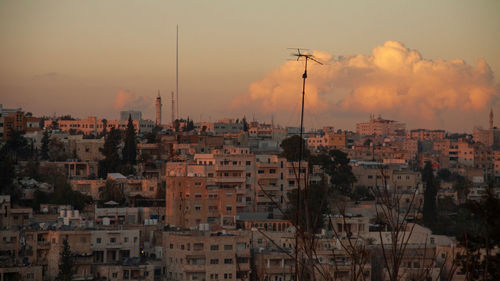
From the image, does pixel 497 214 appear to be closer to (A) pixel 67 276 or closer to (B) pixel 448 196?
(A) pixel 67 276

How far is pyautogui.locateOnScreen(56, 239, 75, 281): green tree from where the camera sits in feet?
72.9

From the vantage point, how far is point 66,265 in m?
22.7

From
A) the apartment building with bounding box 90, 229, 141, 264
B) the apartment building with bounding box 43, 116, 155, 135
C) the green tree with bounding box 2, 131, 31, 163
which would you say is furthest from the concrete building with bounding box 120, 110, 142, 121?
the apartment building with bounding box 90, 229, 141, 264

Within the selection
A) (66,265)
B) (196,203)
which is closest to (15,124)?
(196,203)

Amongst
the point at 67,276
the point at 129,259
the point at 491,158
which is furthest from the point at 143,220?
the point at 491,158

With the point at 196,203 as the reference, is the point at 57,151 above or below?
above

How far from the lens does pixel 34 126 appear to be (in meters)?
49.8

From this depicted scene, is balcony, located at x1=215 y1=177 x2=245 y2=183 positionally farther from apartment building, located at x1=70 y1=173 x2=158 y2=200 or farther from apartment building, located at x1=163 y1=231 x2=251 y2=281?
apartment building, located at x1=163 y1=231 x2=251 y2=281

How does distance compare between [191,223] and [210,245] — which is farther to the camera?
[191,223]

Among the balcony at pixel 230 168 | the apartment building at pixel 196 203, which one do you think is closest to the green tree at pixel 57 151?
the balcony at pixel 230 168

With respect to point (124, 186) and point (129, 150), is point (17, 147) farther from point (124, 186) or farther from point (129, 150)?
point (124, 186)

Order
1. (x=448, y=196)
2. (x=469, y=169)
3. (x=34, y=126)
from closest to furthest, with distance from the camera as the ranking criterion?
(x=448, y=196)
(x=34, y=126)
(x=469, y=169)

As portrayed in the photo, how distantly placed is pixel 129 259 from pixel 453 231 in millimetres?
11501

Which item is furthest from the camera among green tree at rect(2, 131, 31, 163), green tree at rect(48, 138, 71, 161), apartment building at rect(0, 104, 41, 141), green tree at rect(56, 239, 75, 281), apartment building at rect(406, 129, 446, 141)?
apartment building at rect(406, 129, 446, 141)
